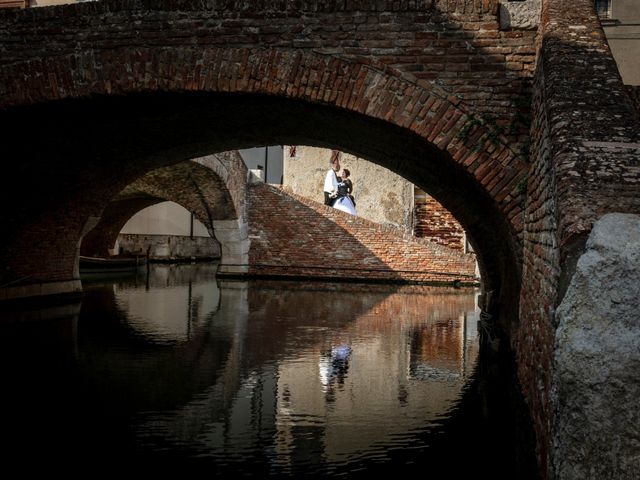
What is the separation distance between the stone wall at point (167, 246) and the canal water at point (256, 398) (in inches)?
565

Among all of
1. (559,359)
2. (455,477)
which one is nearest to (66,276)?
(455,477)

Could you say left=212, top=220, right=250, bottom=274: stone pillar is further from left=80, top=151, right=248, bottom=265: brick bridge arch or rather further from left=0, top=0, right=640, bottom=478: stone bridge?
left=0, top=0, right=640, bottom=478: stone bridge

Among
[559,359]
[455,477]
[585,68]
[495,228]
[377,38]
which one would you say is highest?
[377,38]

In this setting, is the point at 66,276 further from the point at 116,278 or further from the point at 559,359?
the point at 559,359

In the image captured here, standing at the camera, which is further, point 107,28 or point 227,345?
point 227,345

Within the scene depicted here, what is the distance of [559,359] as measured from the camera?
2.03 meters

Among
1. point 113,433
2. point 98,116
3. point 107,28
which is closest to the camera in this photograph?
point 113,433

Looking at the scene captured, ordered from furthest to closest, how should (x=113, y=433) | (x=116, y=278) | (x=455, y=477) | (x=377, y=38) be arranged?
1. (x=116, y=278)
2. (x=377, y=38)
3. (x=113, y=433)
4. (x=455, y=477)

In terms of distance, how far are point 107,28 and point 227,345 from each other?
293 centimetres

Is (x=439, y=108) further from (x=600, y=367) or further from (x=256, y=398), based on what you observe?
(x=600, y=367)

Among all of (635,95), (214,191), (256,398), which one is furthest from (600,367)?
(214,191)

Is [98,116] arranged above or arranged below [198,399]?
above

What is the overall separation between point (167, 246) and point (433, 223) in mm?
11980

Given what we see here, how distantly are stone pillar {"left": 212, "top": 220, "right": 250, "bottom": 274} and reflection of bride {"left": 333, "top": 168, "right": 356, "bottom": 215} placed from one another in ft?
10.8
